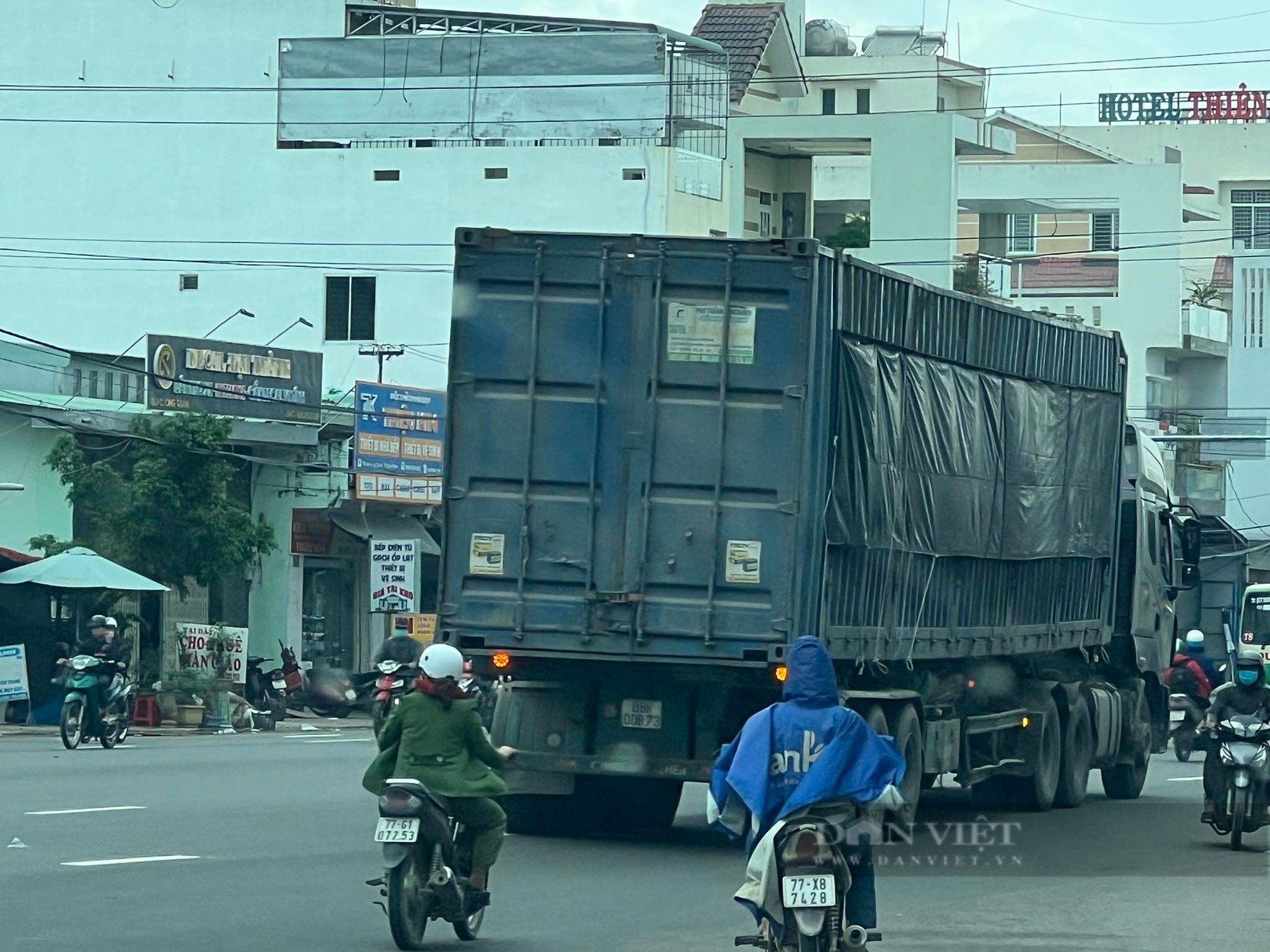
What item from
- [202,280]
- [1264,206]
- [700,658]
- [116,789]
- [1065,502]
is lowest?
[116,789]

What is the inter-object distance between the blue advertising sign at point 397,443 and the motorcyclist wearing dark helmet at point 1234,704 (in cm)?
2527

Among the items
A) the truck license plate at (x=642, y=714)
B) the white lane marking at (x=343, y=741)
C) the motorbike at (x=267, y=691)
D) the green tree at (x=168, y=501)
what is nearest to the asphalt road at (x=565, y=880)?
the truck license plate at (x=642, y=714)

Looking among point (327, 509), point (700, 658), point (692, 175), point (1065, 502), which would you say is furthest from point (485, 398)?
point (692, 175)

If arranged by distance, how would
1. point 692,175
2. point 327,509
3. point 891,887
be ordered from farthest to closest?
point 692,175 → point 327,509 → point 891,887

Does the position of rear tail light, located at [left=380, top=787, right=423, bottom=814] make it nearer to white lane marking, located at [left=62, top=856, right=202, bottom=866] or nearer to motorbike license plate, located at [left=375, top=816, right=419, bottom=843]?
motorbike license plate, located at [left=375, top=816, right=419, bottom=843]

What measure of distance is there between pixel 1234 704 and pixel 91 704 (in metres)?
14.6

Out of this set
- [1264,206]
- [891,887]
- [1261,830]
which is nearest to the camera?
[891,887]

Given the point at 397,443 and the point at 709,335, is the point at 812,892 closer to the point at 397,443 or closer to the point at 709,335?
the point at 709,335

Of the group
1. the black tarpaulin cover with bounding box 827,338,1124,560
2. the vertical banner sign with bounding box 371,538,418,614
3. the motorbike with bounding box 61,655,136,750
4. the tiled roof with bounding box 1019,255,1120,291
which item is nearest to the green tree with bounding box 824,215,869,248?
the tiled roof with bounding box 1019,255,1120,291

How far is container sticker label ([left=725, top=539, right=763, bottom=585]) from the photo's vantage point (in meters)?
14.6

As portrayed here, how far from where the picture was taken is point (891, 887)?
44.9 ft

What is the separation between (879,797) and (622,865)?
19.9 ft

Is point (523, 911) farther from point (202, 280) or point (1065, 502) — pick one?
point (202, 280)

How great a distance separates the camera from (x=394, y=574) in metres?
36.1
